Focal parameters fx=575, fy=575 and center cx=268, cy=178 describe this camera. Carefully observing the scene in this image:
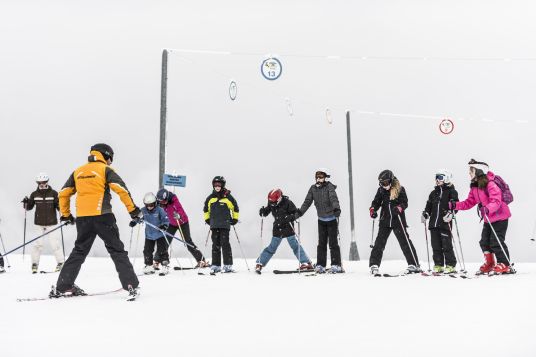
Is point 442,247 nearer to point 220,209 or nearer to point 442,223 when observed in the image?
point 442,223

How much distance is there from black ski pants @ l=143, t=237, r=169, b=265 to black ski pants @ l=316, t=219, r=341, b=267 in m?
3.06

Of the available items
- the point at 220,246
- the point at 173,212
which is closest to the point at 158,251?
the point at 173,212

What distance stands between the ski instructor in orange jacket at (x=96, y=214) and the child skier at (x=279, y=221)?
459cm

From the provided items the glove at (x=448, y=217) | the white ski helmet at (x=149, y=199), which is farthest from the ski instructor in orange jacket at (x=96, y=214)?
the glove at (x=448, y=217)

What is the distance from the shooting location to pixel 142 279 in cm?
1000

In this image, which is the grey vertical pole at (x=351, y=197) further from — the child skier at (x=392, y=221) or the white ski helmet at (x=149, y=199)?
the white ski helmet at (x=149, y=199)

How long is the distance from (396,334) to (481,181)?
6.23 meters

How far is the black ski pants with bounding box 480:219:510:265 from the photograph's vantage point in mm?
10219

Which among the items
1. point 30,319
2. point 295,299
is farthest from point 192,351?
point 295,299

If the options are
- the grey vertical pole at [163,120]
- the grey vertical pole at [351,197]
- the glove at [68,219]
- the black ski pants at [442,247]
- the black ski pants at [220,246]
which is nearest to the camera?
the glove at [68,219]

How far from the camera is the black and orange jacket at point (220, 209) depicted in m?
11.5

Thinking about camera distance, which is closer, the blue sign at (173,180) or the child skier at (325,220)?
the child skier at (325,220)

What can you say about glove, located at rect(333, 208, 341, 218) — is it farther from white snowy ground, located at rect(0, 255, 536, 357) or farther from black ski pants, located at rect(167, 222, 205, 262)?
black ski pants, located at rect(167, 222, 205, 262)

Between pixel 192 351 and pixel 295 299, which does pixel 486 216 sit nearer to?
pixel 295 299
